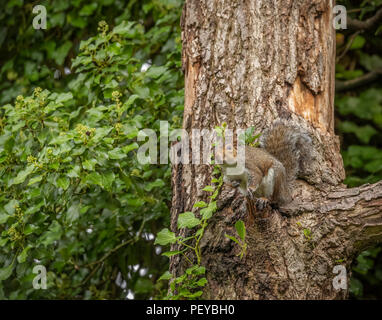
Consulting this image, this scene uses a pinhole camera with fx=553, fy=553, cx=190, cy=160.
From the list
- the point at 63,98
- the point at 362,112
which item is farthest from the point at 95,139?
the point at 362,112

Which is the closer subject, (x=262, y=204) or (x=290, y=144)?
(x=262, y=204)

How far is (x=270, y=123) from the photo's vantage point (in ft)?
6.23

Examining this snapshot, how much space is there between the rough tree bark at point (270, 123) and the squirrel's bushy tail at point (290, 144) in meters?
0.03

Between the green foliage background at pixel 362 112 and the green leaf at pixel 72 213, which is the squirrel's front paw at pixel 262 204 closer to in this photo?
the green leaf at pixel 72 213

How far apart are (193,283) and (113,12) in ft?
6.52

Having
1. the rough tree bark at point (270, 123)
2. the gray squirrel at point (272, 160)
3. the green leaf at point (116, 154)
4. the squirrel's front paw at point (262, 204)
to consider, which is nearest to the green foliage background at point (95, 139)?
the green leaf at point (116, 154)

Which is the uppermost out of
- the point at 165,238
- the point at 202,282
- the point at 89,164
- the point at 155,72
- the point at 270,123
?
the point at 155,72

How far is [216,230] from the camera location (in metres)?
1.78

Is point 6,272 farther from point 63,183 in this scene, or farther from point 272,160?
point 272,160

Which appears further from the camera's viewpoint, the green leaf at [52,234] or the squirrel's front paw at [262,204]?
the green leaf at [52,234]

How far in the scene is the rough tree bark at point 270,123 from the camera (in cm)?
169

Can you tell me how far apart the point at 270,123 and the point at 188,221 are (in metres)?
0.46

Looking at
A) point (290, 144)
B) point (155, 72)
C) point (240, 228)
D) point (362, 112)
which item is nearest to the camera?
point (240, 228)
